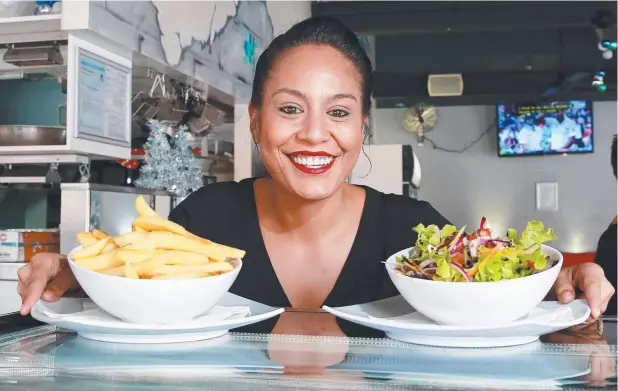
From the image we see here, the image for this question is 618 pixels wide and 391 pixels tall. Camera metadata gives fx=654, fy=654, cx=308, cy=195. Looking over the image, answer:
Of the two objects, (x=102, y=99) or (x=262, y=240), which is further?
(x=102, y=99)

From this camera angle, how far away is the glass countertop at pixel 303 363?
2.18 ft

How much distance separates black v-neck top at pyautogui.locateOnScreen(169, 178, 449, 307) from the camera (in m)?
1.57

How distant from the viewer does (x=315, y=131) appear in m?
1.33

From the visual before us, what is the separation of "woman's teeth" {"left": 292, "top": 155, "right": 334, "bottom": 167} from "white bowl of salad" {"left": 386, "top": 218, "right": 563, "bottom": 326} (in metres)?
0.47

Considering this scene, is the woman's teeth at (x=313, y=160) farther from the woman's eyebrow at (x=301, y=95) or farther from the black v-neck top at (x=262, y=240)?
the black v-neck top at (x=262, y=240)

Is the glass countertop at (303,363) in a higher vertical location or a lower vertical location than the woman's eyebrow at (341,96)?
lower

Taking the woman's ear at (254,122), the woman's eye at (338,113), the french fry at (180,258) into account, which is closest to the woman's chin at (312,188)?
the woman's eye at (338,113)

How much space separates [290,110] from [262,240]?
0.41 metres

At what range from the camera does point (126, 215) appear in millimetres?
3189

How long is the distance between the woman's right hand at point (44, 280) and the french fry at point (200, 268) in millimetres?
314

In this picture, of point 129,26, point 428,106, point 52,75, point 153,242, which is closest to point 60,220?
point 52,75

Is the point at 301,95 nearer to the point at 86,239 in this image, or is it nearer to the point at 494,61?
the point at 86,239

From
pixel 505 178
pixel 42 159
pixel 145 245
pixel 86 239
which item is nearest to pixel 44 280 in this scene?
pixel 86 239

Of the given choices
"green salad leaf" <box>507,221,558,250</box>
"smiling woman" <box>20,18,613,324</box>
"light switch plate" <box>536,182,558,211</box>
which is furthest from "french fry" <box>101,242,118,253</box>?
"light switch plate" <box>536,182,558,211</box>
